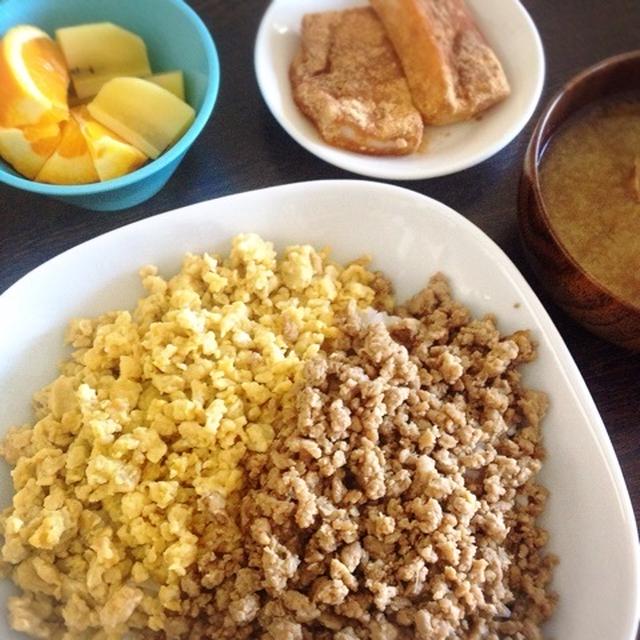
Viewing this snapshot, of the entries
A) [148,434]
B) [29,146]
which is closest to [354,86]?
[29,146]

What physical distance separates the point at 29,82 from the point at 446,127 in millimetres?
703

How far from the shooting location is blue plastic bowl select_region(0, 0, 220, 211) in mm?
1200

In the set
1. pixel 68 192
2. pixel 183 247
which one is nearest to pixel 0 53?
pixel 68 192

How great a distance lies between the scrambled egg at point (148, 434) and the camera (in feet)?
3.26

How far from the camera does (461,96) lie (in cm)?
133

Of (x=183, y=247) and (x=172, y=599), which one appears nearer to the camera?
(x=172, y=599)

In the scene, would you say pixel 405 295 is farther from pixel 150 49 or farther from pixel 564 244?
pixel 150 49

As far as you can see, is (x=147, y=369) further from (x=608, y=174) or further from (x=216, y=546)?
(x=608, y=174)

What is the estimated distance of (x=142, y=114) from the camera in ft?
4.06

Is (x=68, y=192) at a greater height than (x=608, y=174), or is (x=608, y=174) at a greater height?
(x=68, y=192)

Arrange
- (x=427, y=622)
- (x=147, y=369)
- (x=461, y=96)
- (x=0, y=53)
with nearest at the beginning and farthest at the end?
(x=427, y=622)
(x=147, y=369)
(x=0, y=53)
(x=461, y=96)

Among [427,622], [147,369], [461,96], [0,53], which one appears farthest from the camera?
[461,96]

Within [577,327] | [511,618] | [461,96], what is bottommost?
[511,618]

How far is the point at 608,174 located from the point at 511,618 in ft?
2.27
